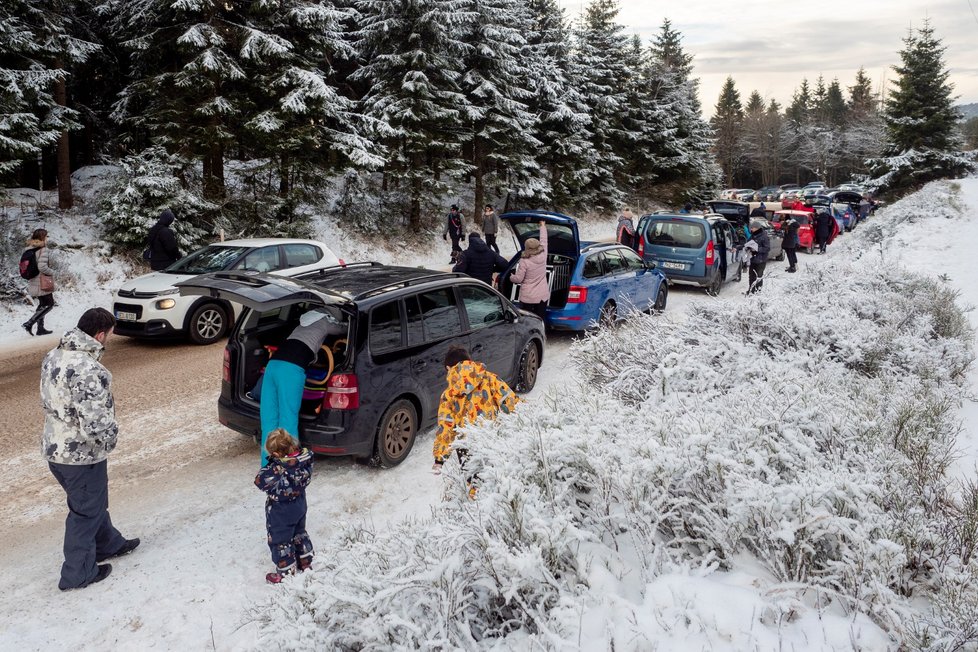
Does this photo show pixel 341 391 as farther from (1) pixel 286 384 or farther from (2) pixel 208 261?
(2) pixel 208 261

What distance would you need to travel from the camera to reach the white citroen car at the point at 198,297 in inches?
400

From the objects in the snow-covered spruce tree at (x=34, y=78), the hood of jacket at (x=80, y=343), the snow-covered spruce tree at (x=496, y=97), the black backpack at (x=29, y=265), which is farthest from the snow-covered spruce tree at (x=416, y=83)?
the hood of jacket at (x=80, y=343)

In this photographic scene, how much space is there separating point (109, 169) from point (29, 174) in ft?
19.5

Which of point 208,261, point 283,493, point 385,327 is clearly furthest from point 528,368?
point 208,261

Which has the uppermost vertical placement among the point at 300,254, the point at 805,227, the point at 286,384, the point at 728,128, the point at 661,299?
the point at 728,128

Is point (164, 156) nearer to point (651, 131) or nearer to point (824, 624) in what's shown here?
point (824, 624)

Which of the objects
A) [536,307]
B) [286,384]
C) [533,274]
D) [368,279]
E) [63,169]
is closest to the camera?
[286,384]

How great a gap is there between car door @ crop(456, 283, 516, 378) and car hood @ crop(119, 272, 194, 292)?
5764 mm

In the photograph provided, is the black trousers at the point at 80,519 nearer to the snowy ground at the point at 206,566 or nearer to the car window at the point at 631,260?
the snowy ground at the point at 206,566

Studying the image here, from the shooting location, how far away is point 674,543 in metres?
3.24

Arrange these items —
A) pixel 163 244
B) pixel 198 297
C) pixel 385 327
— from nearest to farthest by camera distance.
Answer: pixel 385 327
pixel 198 297
pixel 163 244

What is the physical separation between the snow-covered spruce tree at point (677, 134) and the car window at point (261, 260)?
1137 inches

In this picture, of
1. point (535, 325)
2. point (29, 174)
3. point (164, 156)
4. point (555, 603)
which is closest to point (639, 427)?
point (555, 603)

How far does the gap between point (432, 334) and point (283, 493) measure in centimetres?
254
